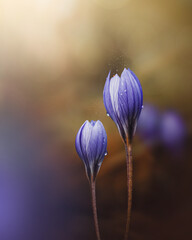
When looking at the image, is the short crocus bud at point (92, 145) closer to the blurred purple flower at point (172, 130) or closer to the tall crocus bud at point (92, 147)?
the tall crocus bud at point (92, 147)

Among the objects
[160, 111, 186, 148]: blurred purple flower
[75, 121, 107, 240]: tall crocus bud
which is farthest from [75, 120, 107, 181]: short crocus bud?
[160, 111, 186, 148]: blurred purple flower

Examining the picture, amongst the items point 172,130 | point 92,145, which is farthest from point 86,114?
point 172,130

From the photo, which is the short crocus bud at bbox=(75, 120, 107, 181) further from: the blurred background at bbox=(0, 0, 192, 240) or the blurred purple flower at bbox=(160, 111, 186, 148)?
the blurred purple flower at bbox=(160, 111, 186, 148)

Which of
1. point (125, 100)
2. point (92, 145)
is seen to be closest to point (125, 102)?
point (125, 100)

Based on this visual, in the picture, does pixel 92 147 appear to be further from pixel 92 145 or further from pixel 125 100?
pixel 125 100
